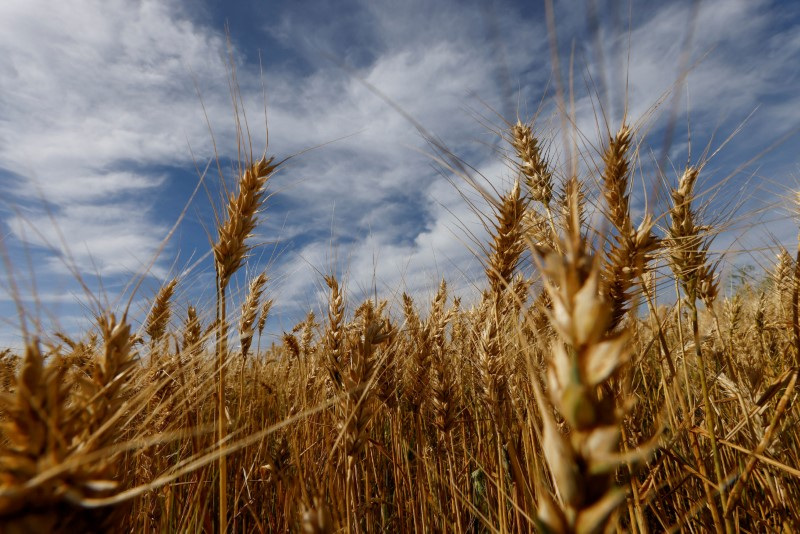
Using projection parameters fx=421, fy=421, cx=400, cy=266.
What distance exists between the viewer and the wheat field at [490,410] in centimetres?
63

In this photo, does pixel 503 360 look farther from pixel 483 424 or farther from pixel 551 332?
pixel 483 424

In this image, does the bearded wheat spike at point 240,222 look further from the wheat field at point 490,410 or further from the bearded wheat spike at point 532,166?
the bearded wheat spike at point 532,166

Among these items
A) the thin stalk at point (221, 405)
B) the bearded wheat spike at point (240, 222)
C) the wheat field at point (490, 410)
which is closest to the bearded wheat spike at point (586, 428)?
the wheat field at point (490, 410)

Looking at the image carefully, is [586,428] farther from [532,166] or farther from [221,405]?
[532,166]

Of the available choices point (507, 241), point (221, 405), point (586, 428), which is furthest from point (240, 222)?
point (586, 428)

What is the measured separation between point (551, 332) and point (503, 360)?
68 cm

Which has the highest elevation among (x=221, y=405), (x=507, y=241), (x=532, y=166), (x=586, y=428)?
(x=532, y=166)

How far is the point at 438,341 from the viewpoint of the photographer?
317 centimetres

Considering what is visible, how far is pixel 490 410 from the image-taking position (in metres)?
2.50

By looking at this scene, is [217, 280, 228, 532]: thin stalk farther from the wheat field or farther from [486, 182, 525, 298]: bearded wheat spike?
[486, 182, 525, 298]: bearded wheat spike

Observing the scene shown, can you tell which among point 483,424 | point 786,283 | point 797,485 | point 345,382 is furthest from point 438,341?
point 786,283

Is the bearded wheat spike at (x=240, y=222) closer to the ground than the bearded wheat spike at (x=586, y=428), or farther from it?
farther from it

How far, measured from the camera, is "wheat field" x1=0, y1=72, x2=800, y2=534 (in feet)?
2.07

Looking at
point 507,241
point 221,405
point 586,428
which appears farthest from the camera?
point 507,241
